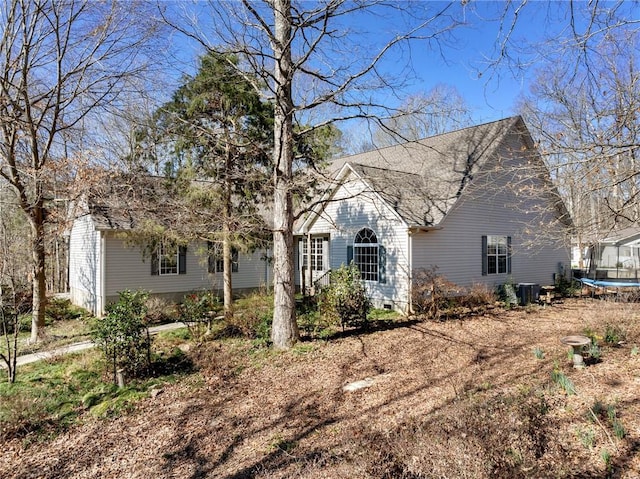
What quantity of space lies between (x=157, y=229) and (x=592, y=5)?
1045 cm

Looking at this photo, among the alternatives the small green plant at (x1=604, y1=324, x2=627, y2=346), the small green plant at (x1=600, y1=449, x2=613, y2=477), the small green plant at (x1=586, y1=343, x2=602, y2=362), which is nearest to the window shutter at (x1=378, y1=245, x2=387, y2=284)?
the small green plant at (x1=604, y1=324, x2=627, y2=346)

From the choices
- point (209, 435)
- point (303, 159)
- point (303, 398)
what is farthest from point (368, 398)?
point (303, 159)

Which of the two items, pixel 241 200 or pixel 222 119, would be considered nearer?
pixel 222 119

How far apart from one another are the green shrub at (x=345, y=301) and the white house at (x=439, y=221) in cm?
211

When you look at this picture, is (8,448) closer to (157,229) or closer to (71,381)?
(71,381)

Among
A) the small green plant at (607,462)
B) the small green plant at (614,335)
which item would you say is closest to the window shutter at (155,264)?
the small green plant at (614,335)

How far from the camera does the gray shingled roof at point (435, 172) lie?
41.6 feet

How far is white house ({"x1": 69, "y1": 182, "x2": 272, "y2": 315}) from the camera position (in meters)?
12.8

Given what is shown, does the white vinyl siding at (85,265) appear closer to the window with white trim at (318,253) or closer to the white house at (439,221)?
the white house at (439,221)

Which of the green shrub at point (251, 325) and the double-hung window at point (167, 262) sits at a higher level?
the double-hung window at point (167, 262)

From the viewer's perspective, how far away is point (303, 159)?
11578 mm

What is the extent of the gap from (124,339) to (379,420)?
4.78m

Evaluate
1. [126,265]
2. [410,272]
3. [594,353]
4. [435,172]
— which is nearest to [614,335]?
[594,353]

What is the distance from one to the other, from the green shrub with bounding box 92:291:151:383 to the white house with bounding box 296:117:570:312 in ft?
19.3
